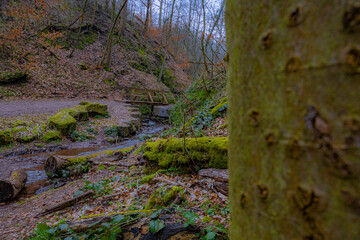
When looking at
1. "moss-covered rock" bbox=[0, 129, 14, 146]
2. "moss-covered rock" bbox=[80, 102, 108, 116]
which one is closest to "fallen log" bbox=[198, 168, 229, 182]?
"moss-covered rock" bbox=[0, 129, 14, 146]

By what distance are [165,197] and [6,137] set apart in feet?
23.2

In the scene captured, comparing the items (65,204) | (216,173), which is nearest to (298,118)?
(216,173)

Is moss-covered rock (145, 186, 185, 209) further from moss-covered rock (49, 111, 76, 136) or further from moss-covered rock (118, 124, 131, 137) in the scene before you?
moss-covered rock (118, 124, 131, 137)

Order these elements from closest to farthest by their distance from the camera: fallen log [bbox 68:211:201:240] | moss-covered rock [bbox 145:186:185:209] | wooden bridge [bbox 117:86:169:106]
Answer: fallen log [bbox 68:211:201:240] < moss-covered rock [bbox 145:186:185:209] < wooden bridge [bbox 117:86:169:106]

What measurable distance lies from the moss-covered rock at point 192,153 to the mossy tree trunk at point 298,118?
292 centimetres

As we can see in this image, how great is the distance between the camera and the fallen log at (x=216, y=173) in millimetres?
3066

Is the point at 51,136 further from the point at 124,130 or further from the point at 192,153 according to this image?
the point at 192,153

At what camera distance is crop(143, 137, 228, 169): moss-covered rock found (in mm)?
3434

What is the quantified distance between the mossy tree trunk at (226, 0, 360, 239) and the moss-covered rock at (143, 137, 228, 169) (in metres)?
2.92

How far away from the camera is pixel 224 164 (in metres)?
3.35

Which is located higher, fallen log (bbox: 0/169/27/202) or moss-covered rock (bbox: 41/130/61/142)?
moss-covered rock (bbox: 41/130/61/142)

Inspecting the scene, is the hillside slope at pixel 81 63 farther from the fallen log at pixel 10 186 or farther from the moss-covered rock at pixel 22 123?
the fallen log at pixel 10 186

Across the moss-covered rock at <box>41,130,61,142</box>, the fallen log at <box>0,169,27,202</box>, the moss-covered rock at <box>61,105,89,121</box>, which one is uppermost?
the moss-covered rock at <box>61,105,89,121</box>

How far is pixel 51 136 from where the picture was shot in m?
7.53
